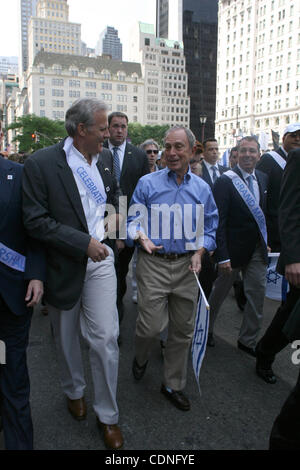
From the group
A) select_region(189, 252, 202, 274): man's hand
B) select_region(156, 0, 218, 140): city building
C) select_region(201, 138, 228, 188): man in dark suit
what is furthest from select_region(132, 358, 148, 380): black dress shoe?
select_region(156, 0, 218, 140): city building

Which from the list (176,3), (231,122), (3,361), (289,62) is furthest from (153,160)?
(176,3)

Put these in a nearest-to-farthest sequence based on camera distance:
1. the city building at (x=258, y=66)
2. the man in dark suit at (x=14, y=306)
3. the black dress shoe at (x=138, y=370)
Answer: the man in dark suit at (x=14, y=306), the black dress shoe at (x=138, y=370), the city building at (x=258, y=66)

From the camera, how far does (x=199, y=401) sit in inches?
117

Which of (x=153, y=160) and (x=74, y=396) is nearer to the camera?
(x=74, y=396)

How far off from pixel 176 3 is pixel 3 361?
139 m

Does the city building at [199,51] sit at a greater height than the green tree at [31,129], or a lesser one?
greater

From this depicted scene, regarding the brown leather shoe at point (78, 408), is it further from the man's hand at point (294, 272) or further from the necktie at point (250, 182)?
the necktie at point (250, 182)

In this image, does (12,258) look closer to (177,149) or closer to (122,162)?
(177,149)

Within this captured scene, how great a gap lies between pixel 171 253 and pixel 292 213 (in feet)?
2.99

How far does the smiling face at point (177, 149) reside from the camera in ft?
9.59

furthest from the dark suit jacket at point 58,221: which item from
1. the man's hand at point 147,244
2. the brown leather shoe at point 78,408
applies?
the brown leather shoe at point 78,408

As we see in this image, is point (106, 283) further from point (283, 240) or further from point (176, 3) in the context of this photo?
point (176, 3)

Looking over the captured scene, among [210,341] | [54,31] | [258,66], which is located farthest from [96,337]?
[54,31]

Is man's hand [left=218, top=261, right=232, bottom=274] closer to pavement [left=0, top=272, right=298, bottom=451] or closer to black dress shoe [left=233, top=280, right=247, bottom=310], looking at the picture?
pavement [left=0, top=272, right=298, bottom=451]
